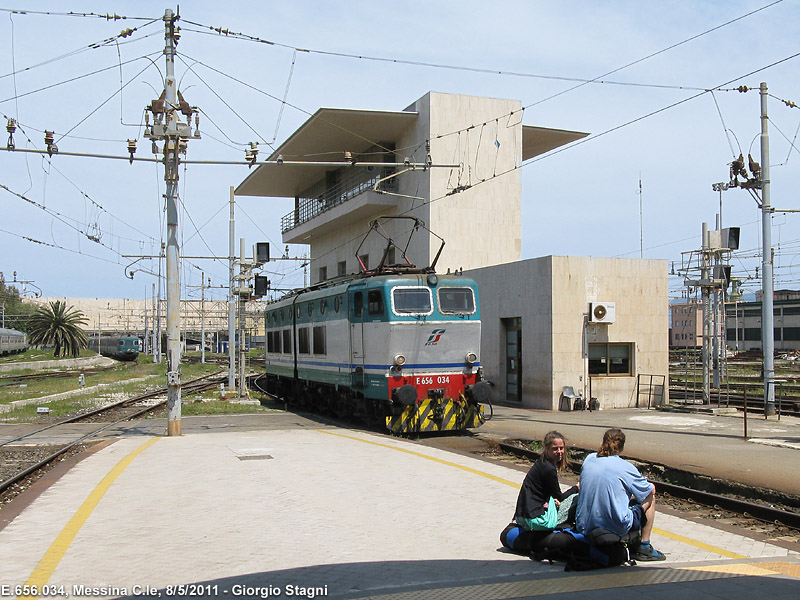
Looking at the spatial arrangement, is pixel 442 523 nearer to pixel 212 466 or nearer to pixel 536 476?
pixel 536 476

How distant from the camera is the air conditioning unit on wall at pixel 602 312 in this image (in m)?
23.5

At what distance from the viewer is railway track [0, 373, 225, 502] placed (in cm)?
1216

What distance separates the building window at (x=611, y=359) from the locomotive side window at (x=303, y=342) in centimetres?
865

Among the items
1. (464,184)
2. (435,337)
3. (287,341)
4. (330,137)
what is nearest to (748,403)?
(435,337)

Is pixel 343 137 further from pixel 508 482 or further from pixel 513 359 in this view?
pixel 508 482

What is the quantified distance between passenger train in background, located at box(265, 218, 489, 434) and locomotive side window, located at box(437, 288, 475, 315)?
23 mm

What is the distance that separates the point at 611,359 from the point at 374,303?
9814mm

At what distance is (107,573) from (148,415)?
18.2 meters

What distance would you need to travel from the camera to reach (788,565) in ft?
21.8

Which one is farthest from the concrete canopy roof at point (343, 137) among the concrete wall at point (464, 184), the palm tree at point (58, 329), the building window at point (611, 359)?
the palm tree at point (58, 329)

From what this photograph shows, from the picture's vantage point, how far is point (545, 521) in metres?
6.95

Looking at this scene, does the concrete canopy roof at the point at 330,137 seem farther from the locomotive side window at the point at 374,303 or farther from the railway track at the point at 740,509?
the railway track at the point at 740,509

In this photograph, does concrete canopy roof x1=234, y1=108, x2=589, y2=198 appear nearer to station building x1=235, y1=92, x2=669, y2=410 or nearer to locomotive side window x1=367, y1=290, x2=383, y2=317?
station building x1=235, y1=92, x2=669, y2=410

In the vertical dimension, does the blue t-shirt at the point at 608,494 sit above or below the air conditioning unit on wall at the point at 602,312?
below
